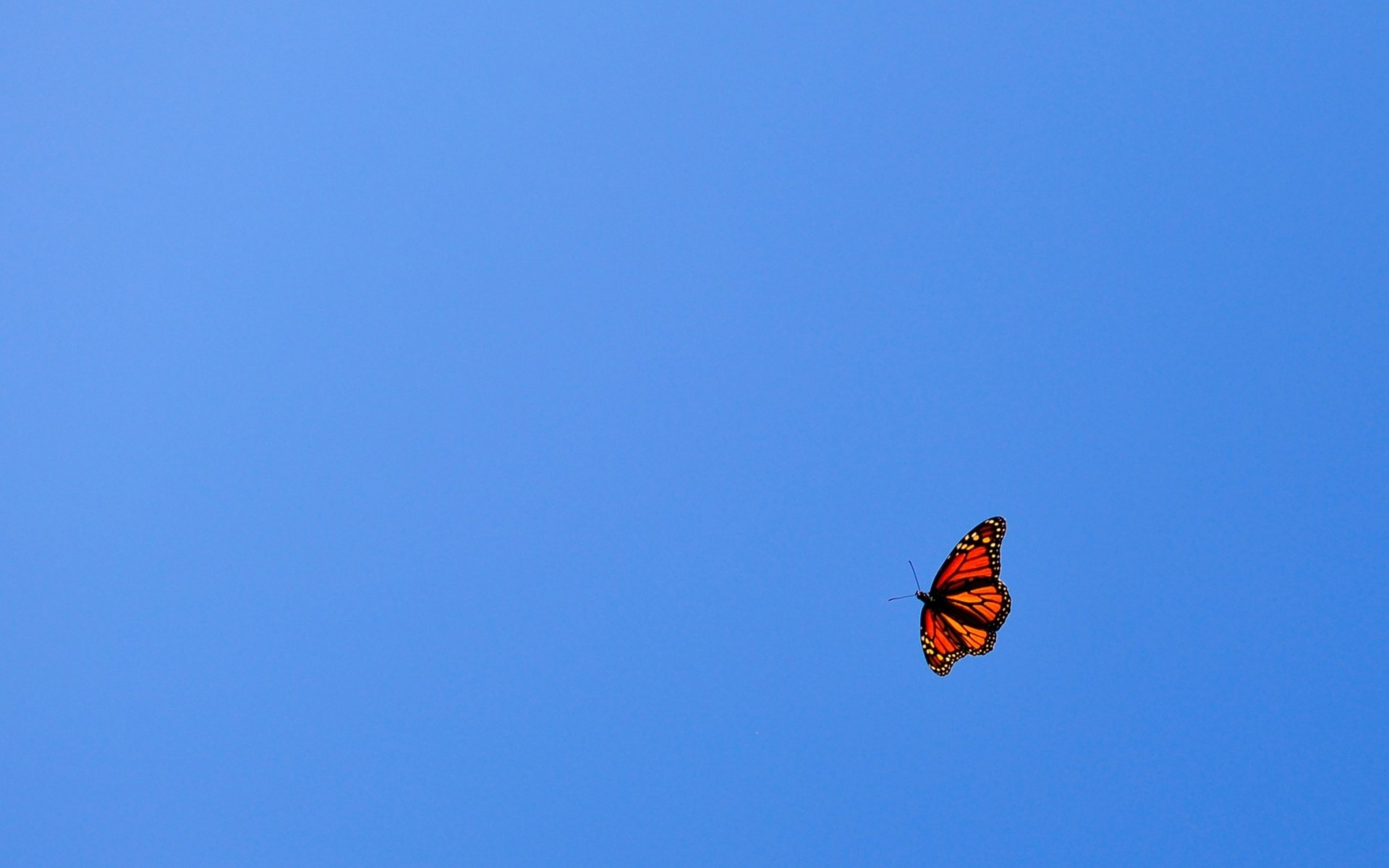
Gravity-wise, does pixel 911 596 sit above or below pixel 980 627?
above

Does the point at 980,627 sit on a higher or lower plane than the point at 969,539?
lower

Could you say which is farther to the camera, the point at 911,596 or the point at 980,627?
the point at 911,596

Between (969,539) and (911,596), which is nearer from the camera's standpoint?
(969,539)
